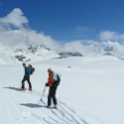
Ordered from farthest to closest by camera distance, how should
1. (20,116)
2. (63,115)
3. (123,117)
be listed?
(123,117)
(63,115)
(20,116)

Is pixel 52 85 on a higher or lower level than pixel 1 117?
higher

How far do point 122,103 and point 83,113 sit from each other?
15.9 ft

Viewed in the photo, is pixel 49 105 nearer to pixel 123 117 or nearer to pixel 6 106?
pixel 6 106

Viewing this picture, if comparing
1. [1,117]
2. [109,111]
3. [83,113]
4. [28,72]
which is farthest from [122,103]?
[1,117]

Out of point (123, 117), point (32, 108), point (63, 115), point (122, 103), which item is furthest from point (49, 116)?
point (122, 103)

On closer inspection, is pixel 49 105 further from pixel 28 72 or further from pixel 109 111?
pixel 28 72

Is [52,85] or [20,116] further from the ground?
[52,85]

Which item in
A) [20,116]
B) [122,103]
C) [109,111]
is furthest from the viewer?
[122,103]

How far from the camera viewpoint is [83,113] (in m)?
10.4

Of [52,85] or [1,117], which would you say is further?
[52,85]

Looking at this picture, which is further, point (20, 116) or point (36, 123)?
point (20, 116)

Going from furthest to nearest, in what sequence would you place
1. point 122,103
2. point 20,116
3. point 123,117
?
point 122,103
point 123,117
point 20,116

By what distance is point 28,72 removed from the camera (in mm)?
17016

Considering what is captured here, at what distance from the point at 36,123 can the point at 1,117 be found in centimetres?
148
